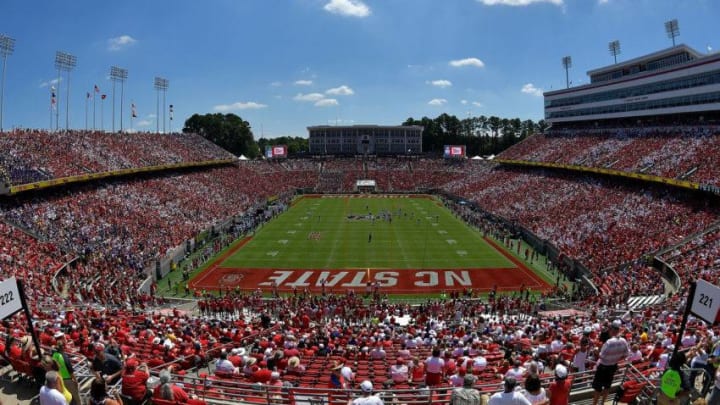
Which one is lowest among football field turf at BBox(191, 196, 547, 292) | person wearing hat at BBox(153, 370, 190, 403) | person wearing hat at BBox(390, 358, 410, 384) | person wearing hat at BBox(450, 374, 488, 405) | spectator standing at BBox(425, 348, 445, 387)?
football field turf at BBox(191, 196, 547, 292)

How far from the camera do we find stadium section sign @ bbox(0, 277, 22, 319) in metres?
8.24

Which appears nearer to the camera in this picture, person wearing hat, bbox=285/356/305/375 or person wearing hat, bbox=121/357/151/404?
person wearing hat, bbox=121/357/151/404

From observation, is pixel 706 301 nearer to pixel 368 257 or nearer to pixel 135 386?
pixel 135 386

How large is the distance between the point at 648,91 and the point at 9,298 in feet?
200

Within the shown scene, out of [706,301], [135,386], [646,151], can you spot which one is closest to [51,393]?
[135,386]

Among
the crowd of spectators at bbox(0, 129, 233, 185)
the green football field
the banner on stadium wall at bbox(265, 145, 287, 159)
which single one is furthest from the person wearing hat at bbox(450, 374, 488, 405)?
the banner on stadium wall at bbox(265, 145, 287, 159)

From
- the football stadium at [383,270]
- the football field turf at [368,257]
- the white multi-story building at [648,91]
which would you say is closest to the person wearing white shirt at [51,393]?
the football stadium at [383,270]

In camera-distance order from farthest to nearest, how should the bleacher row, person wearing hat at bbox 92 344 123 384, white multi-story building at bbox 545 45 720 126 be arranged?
white multi-story building at bbox 545 45 720 126 → the bleacher row → person wearing hat at bbox 92 344 123 384

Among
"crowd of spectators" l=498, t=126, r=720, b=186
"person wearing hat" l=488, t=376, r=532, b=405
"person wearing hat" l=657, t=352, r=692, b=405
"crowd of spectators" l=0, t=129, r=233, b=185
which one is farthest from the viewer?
"crowd of spectators" l=498, t=126, r=720, b=186

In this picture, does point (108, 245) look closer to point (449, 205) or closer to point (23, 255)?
point (23, 255)

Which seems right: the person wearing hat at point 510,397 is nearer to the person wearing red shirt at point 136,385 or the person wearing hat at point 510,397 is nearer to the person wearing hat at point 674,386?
the person wearing hat at point 674,386

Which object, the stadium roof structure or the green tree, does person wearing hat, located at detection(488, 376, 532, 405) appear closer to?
the stadium roof structure

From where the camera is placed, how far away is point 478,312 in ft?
79.6

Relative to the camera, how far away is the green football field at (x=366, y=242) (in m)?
37.1
